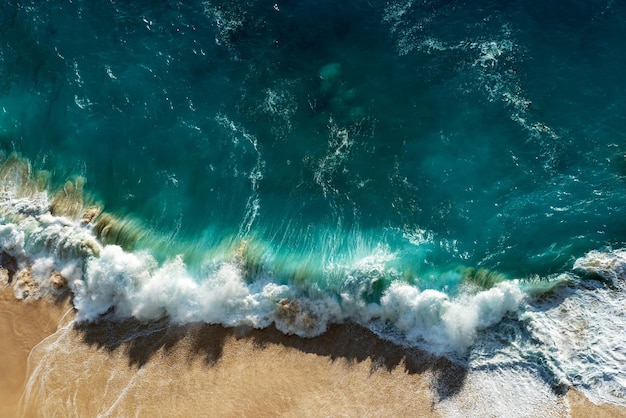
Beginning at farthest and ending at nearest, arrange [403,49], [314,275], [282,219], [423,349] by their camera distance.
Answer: [403,49] < [282,219] < [314,275] < [423,349]

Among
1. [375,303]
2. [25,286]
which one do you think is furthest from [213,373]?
[25,286]

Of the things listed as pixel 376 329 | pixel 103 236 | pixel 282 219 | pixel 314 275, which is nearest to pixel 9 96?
pixel 103 236

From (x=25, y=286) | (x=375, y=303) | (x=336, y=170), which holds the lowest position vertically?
(x=25, y=286)

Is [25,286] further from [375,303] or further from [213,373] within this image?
[375,303]

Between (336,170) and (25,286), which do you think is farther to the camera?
(336,170)

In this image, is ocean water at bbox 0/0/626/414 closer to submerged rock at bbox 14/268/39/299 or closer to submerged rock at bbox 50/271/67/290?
submerged rock at bbox 14/268/39/299

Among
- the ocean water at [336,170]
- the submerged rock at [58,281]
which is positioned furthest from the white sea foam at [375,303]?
the submerged rock at [58,281]

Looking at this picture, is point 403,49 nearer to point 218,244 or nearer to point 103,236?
point 218,244
